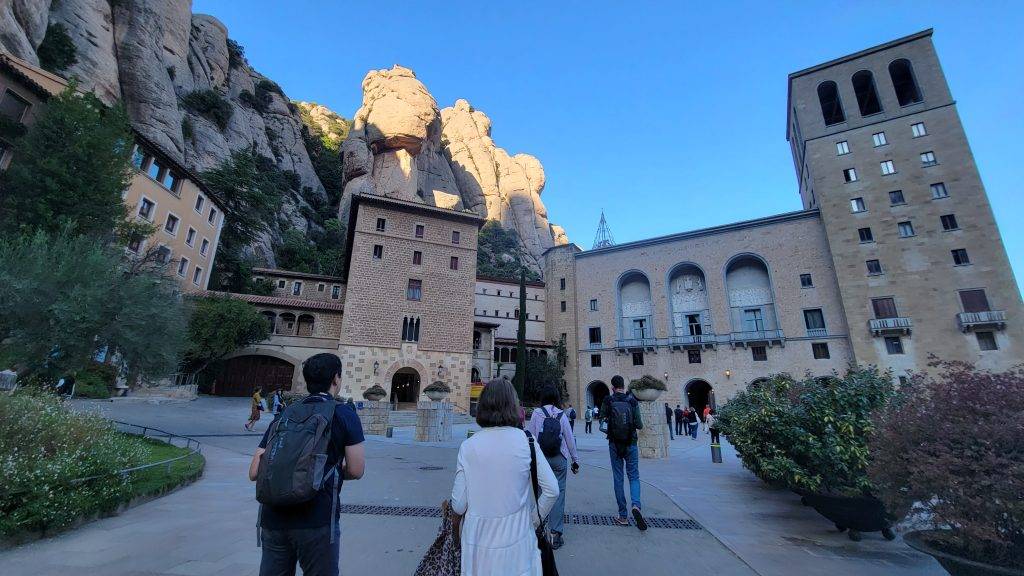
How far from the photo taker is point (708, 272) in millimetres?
33906

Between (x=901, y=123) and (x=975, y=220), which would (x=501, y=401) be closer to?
(x=975, y=220)

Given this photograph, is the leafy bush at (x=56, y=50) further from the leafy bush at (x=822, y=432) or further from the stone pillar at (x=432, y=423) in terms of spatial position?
the leafy bush at (x=822, y=432)

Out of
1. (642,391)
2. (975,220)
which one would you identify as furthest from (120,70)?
(975,220)

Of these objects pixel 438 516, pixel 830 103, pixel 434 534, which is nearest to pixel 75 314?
pixel 438 516

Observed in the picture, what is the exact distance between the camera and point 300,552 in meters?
2.35

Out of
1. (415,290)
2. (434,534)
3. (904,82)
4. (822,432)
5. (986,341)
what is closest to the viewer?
(434,534)

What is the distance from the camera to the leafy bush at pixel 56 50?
24.6 meters

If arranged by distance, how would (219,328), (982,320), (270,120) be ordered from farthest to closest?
(270,120) → (982,320) → (219,328)

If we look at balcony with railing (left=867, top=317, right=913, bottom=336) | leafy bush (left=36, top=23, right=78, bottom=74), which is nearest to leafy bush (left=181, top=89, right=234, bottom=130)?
leafy bush (left=36, top=23, right=78, bottom=74)

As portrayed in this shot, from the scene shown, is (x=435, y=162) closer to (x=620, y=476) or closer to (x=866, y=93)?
(x=866, y=93)

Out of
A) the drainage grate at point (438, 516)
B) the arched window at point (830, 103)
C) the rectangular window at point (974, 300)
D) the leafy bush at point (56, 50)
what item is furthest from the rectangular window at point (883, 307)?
the leafy bush at point (56, 50)

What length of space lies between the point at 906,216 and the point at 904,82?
1344 cm

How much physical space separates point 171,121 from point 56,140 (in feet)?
63.0

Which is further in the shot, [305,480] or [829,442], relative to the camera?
[829,442]
